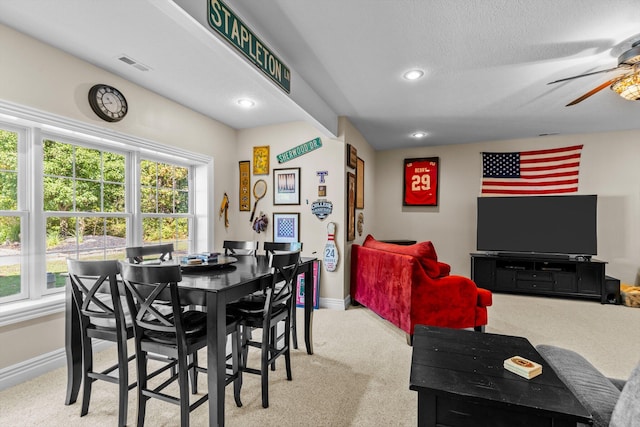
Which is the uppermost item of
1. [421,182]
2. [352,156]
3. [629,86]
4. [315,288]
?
[629,86]

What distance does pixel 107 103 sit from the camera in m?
2.91

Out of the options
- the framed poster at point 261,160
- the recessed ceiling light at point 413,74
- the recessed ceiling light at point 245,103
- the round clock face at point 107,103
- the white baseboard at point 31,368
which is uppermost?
the recessed ceiling light at point 413,74

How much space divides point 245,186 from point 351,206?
1.61m

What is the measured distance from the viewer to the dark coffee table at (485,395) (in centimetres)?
113

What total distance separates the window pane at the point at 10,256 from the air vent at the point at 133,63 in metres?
1.55

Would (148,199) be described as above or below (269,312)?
above

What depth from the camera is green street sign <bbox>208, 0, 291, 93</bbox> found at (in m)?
1.85

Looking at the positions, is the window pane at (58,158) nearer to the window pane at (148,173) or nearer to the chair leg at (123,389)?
the window pane at (148,173)

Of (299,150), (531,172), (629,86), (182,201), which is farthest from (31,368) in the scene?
(531,172)

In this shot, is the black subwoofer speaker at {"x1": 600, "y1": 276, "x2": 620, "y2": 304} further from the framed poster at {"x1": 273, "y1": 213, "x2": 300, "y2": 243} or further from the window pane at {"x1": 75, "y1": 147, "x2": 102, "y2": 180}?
the window pane at {"x1": 75, "y1": 147, "x2": 102, "y2": 180}

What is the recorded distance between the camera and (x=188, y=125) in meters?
3.89

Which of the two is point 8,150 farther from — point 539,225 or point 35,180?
point 539,225

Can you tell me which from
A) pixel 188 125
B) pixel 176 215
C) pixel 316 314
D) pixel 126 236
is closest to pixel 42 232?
pixel 126 236

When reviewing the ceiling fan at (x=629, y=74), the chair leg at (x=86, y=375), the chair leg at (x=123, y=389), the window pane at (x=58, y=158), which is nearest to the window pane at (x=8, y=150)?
the window pane at (x=58, y=158)
